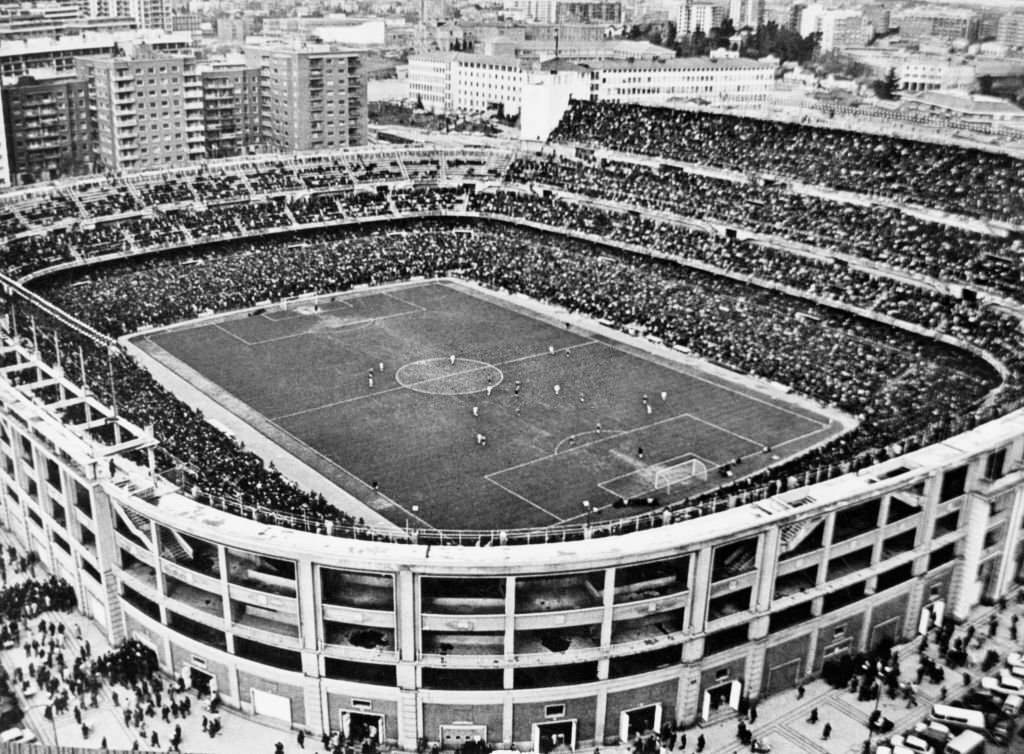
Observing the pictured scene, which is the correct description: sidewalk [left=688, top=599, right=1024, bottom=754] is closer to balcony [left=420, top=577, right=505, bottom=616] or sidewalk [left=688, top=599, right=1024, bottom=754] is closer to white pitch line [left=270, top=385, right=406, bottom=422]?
balcony [left=420, top=577, right=505, bottom=616]

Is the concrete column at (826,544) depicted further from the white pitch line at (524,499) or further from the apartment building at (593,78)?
the apartment building at (593,78)

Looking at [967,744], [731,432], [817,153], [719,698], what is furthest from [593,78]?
→ [967,744]

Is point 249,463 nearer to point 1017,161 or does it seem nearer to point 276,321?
point 276,321

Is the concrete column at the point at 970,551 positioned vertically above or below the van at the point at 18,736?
above

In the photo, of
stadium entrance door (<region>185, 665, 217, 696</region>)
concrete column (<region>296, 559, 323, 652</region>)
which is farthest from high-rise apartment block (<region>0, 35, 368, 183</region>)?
concrete column (<region>296, 559, 323, 652</region>)

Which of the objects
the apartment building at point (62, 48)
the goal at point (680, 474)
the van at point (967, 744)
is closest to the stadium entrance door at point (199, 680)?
the goal at point (680, 474)

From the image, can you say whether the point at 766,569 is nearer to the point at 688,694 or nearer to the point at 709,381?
the point at 688,694
